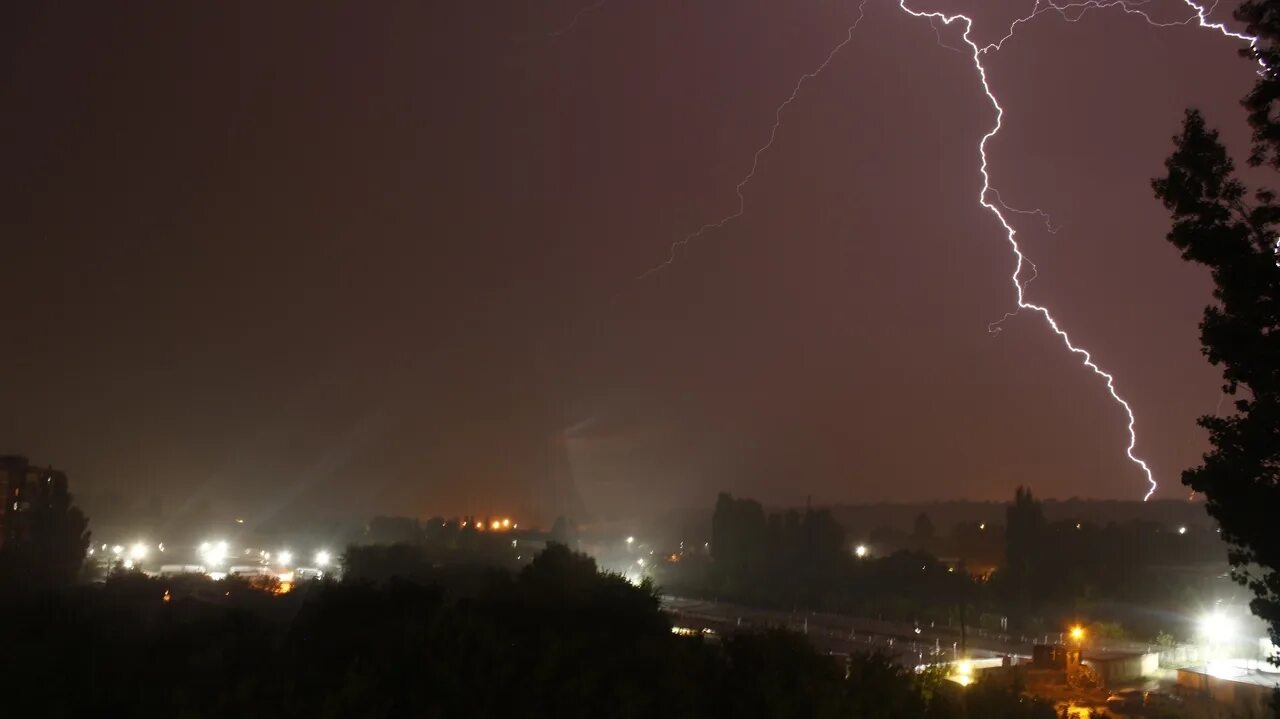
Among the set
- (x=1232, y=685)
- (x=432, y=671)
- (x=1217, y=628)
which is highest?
(x=1217, y=628)

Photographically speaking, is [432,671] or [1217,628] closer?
[432,671]

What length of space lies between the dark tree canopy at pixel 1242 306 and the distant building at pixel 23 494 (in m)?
41.8

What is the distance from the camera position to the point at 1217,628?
30219 mm

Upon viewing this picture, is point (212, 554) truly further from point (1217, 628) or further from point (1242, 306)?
point (1242, 306)

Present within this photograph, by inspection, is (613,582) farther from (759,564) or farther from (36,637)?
(759,564)

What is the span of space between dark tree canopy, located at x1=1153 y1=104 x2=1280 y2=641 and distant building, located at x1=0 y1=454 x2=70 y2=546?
4184 cm

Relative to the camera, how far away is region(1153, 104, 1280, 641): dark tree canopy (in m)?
9.66

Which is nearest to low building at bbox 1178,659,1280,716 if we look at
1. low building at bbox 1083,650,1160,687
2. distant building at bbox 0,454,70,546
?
low building at bbox 1083,650,1160,687

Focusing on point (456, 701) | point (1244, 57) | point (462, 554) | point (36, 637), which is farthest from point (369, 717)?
point (462, 554)

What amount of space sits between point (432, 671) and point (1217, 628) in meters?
27.7

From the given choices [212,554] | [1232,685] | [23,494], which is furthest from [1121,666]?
[212,554]

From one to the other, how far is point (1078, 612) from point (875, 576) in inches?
Answer: 576

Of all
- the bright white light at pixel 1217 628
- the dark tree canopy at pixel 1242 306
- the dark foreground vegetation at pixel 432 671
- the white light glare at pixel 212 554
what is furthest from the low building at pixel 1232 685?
the white light glare at pixel 212 554

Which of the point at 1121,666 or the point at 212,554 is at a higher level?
the point at 212,554
